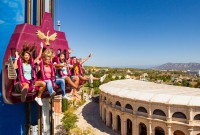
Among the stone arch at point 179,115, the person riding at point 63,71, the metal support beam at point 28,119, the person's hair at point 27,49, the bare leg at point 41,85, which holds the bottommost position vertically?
the stone arch at point 179,115

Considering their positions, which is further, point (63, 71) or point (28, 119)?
point (63, 71)

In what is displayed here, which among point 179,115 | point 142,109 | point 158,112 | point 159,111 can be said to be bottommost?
point 179,115

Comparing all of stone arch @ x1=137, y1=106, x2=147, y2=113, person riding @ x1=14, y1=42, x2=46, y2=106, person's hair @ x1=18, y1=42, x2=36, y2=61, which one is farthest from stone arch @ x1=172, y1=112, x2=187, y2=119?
person's hair @ x1=18, y1=42, x2=36, y2=61

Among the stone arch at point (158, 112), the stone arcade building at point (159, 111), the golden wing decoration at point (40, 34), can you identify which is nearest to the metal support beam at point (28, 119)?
the golden wing decoration at point (40, 34)

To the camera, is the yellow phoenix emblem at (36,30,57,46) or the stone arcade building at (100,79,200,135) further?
the stone arcade building at (100,79,200,135)

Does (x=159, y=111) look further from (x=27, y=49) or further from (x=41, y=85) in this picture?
(x=27, y=49)

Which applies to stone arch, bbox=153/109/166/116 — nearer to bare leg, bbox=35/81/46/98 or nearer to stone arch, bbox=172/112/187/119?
stone arch, bbox=172/112/187/119

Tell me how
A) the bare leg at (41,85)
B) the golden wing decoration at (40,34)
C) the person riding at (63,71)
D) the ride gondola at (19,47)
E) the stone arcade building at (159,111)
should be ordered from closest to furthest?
1. the ride gondola at (19,47)
2. the bare leg at (41,85)
3. the golden wing decoration at (40,34)
4. the person riding at (63,71)
5. the stone arcade building at (159,111)

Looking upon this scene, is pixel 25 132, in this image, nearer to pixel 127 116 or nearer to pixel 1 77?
pixel 1 77

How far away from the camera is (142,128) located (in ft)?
168

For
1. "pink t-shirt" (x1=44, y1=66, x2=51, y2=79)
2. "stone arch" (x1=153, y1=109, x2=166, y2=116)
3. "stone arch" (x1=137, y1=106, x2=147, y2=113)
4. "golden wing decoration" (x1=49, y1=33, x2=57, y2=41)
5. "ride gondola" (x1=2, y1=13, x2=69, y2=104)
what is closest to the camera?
"ride gondola" (x1=2, y1=13, x2=69, y2=104)

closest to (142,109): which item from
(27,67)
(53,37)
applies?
(53,37)

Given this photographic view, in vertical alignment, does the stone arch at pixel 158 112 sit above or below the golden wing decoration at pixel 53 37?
below

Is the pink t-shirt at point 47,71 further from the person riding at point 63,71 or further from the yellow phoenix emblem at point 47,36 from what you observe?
the yellow phoenix emblem at point 47,36
